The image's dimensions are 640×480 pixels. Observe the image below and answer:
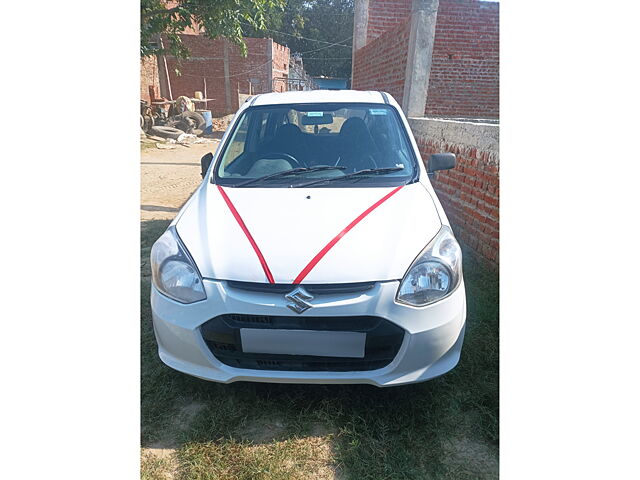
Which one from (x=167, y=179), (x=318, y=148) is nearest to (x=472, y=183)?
(x=318, y=148)

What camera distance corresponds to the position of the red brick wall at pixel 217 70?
19972mm

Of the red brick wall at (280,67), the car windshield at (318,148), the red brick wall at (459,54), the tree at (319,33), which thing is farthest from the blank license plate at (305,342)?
the red brick wall at (280,67)

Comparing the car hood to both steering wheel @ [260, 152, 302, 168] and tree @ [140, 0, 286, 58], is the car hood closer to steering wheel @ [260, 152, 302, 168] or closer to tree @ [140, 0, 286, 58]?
steering wheel @ [260, 152, 302, 168]

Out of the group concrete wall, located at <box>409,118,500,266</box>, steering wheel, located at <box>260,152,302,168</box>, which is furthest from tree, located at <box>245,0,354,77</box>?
steering wheel, located at <box>260,152,302,168</box>

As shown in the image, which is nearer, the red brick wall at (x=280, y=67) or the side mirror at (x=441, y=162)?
the side mirror at (x=441, y=162)

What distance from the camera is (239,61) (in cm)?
2030

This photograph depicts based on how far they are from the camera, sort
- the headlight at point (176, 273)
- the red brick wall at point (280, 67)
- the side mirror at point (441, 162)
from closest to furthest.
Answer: the headlight at point (176, 273) < the side mirror at point (441, 162) < the red brick wall at point (280, 67)

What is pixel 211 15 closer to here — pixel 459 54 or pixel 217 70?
pixel 459 54

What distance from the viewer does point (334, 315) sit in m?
1.78

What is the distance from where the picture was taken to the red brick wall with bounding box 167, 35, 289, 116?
20.0m

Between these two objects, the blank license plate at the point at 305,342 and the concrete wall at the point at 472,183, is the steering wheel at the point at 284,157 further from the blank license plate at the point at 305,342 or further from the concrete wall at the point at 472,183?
the concrete wall at the point at 472,183

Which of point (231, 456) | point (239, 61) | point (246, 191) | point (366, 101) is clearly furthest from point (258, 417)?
point (239, 61)

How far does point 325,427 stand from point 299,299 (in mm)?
704

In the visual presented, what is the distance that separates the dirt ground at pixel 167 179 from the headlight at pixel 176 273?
3.55 meters
